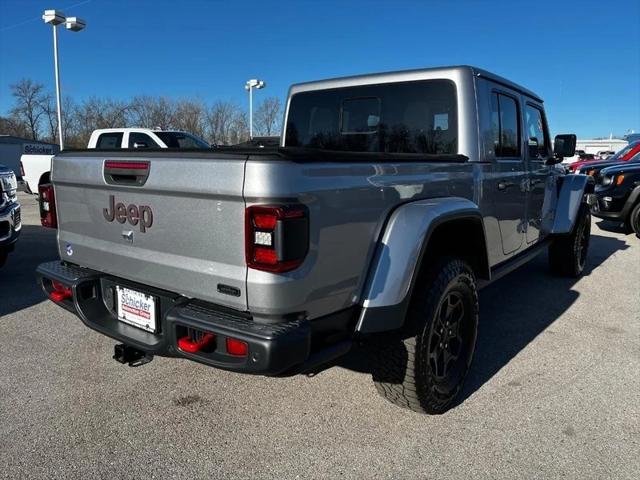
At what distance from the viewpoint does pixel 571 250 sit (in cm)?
592

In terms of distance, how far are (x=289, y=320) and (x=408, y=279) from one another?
2.21 feet

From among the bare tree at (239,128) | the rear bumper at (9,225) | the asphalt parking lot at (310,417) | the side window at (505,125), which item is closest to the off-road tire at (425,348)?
the asphalt parking lot at (310,417)

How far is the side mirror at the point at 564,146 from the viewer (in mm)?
5086

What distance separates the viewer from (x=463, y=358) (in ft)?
10.4

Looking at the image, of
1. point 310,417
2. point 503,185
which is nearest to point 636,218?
point 503,185

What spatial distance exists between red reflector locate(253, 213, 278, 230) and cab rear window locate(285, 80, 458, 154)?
1.94 m

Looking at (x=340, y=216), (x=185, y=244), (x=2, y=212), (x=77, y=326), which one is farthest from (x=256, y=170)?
(x=2, y=212)

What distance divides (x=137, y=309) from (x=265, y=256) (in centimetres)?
94

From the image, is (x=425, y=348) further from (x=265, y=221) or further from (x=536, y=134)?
(x=536, y=134)

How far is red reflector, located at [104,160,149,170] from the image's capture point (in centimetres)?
240

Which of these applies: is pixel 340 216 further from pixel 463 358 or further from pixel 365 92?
pixel 365 92

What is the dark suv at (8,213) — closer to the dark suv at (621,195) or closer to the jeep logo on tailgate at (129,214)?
the jeep logo on tailgate at (129,214)

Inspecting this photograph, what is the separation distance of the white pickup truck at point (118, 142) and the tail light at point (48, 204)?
904cm

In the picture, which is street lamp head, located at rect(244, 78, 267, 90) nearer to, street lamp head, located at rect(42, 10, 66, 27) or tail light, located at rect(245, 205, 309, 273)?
street lamp head, located at rect(42, 10, 66, 27)
